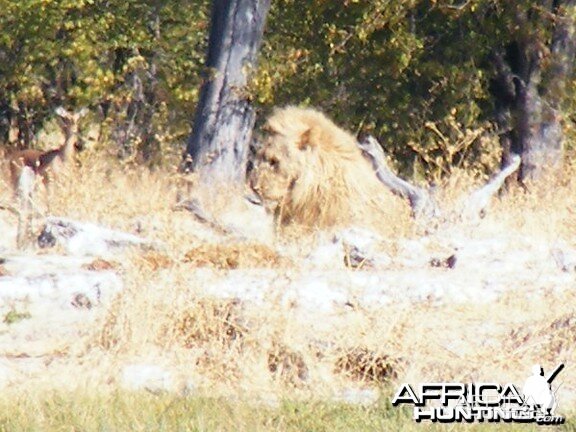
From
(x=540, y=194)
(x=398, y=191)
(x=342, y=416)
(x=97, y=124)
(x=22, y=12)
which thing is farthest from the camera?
(x=97, y=124)

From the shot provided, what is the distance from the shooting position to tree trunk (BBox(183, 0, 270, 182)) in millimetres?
17594

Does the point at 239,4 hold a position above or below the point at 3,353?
above

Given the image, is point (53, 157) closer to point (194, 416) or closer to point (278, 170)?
point (278, 170)

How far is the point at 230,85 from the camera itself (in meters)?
17.7

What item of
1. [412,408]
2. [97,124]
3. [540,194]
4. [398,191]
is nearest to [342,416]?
[412,408]

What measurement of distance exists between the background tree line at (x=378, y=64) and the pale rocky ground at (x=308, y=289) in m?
5.84

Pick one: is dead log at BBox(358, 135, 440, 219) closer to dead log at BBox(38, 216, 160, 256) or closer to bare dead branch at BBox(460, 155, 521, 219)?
bare dead branch at BBox(460, 155, 521, 219)

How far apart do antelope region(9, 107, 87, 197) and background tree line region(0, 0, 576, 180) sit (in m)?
0.69

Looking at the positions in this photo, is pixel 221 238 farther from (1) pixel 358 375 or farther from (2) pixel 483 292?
(1) pixel 358 375

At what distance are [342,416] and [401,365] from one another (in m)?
1.13

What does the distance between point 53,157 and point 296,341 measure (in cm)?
987

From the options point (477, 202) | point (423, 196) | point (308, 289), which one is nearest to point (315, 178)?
point (423, 196)

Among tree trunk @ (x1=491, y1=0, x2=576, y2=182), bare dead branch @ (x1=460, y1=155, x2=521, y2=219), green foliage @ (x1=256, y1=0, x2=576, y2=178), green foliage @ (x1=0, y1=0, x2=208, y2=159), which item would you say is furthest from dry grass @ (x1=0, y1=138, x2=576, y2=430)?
green foliage @ (x1=0, y1=0, x2=208, y2=159)

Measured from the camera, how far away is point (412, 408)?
24.1ft
